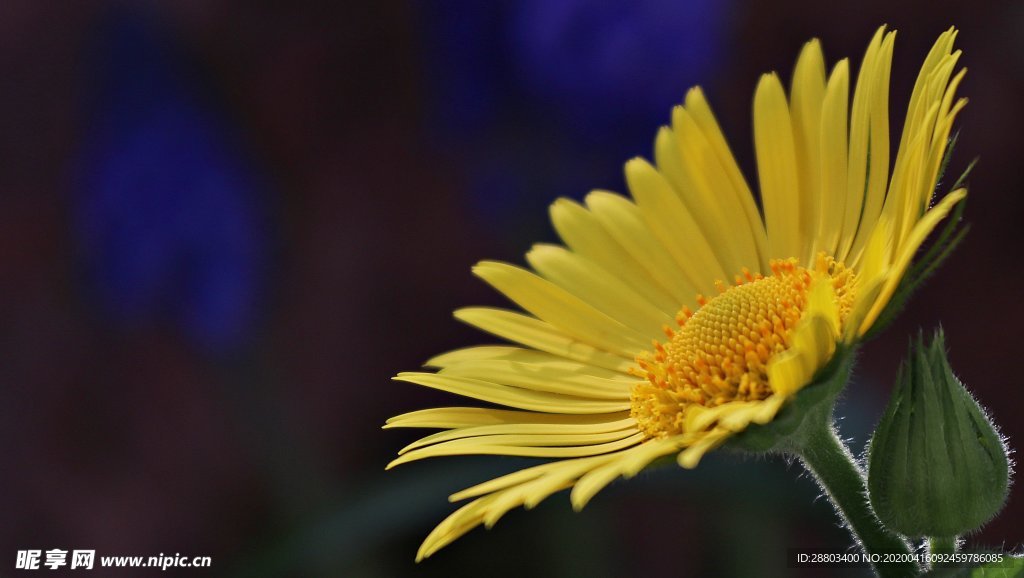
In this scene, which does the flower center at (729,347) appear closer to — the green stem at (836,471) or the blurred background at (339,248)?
the green stem at (836,471)

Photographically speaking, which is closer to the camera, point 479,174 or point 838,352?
point 838,352

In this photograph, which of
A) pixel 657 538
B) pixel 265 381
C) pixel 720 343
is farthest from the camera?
pixel 657 538

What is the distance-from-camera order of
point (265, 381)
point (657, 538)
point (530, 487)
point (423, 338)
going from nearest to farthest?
point (530, 487)
point (265, 381)
point (657, 538)
point (423, 338)

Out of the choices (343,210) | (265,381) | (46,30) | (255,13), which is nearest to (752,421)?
(265,381)

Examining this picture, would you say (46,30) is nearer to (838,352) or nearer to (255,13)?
(255,13)

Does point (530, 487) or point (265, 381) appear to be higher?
point (265, 381)

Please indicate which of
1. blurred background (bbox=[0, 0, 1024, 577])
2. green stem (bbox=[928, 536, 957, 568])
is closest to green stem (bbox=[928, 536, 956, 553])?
green stem (bbox=[928, 536, 957, 568])
